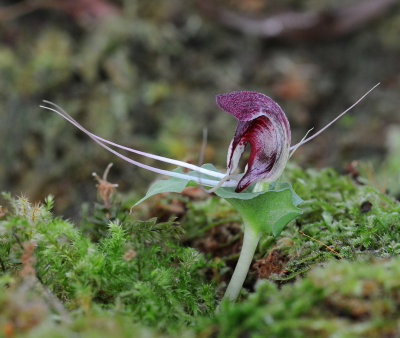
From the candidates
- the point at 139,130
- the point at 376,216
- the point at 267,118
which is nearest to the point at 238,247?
the point at 376,216

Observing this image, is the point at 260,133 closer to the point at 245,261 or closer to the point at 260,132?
the point at 260,132

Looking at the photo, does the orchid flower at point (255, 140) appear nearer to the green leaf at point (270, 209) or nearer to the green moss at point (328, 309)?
the green leaf at point (270, 209)

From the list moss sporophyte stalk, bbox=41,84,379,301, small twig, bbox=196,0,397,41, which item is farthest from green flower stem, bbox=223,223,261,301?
small twig, bbox=196,0,397,41

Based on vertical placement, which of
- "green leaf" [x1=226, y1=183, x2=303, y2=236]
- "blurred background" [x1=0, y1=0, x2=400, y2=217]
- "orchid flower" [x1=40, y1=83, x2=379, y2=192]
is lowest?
"blurred background" [x1=0, y1=0, x2=400, y2=217]

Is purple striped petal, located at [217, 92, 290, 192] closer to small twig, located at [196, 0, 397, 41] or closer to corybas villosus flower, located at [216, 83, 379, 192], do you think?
corybas villosus flower, located at [216, 83, 379, 192]

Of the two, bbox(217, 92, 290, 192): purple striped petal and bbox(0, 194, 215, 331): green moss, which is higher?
bbox(217, 92, 290, 192): purple striped petal

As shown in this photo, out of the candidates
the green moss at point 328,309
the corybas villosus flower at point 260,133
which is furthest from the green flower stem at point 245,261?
the green moss at point 328,309

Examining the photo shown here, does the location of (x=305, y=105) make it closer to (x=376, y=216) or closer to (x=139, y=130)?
(x=139, y=130)
